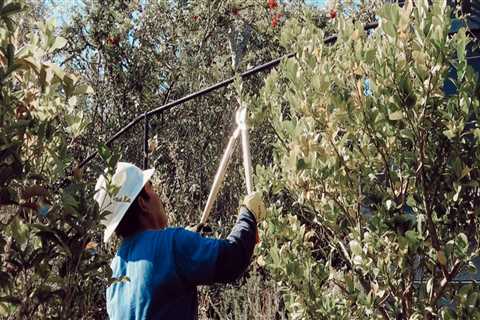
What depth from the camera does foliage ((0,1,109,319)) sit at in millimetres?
1734

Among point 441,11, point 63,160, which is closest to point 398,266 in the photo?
point 441,11

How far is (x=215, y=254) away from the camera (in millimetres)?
2721

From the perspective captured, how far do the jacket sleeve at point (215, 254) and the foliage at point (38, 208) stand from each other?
0.79 meters

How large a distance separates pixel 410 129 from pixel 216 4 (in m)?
6.22

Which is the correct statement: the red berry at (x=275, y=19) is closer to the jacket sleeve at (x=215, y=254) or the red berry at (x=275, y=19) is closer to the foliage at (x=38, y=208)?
the jacket sleeve at (x=215, y=254)

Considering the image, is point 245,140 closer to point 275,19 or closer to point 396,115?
point 396,115

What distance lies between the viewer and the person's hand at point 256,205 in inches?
111

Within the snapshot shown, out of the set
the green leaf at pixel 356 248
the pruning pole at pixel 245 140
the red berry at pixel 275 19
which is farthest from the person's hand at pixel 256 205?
the red berry at pixel 275 19

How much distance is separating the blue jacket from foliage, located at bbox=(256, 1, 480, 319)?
14 centimetres

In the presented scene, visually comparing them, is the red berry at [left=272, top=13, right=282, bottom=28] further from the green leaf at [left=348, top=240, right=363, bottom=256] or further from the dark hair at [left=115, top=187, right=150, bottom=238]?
the green leaf at [left=348, top=240, right=363, bottom=256]

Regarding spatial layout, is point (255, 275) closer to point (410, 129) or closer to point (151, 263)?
point (151, 263)

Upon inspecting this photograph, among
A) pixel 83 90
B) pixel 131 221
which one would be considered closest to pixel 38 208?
pixel 83 90

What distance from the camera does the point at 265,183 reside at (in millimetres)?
3014

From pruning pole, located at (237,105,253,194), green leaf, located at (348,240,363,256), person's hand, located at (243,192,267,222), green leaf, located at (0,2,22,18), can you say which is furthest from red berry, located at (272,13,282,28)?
green leaf, located at (0,2,22,18)
